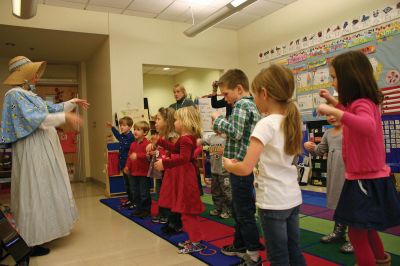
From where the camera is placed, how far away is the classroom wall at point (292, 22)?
431 centimetres

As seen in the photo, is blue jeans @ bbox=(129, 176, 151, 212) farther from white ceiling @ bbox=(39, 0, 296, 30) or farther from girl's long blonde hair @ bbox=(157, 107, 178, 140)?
white ceiling @ bbox=(39, 0, 296, 30)

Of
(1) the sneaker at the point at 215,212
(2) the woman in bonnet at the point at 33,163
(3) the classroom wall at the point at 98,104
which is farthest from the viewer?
(3) the classroom wall at the point at 98,104

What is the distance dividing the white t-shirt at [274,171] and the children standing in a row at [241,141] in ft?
2.01

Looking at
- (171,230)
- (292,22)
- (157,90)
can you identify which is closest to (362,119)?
(171,230)

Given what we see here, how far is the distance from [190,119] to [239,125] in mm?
624

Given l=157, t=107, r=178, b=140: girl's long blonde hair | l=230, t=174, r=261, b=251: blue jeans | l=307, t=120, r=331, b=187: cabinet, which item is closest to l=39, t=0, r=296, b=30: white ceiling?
l=307, t=120, r=331, b=187: cabinet

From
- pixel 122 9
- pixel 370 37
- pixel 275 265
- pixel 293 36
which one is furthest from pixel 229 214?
pixel 122 9

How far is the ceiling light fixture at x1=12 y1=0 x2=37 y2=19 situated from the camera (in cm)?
367

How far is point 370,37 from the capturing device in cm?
405

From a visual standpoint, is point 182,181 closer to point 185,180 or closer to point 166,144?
point 185,180

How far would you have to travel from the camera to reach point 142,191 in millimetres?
3561

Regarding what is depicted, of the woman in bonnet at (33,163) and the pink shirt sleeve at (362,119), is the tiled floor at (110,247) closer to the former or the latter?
the woman in bonnet at (33,163)

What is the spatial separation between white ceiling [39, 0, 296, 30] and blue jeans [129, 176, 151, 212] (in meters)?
2.87

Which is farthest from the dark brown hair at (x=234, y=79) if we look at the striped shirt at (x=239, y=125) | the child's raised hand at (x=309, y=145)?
the child's raised hand at (x=309, y=145)
